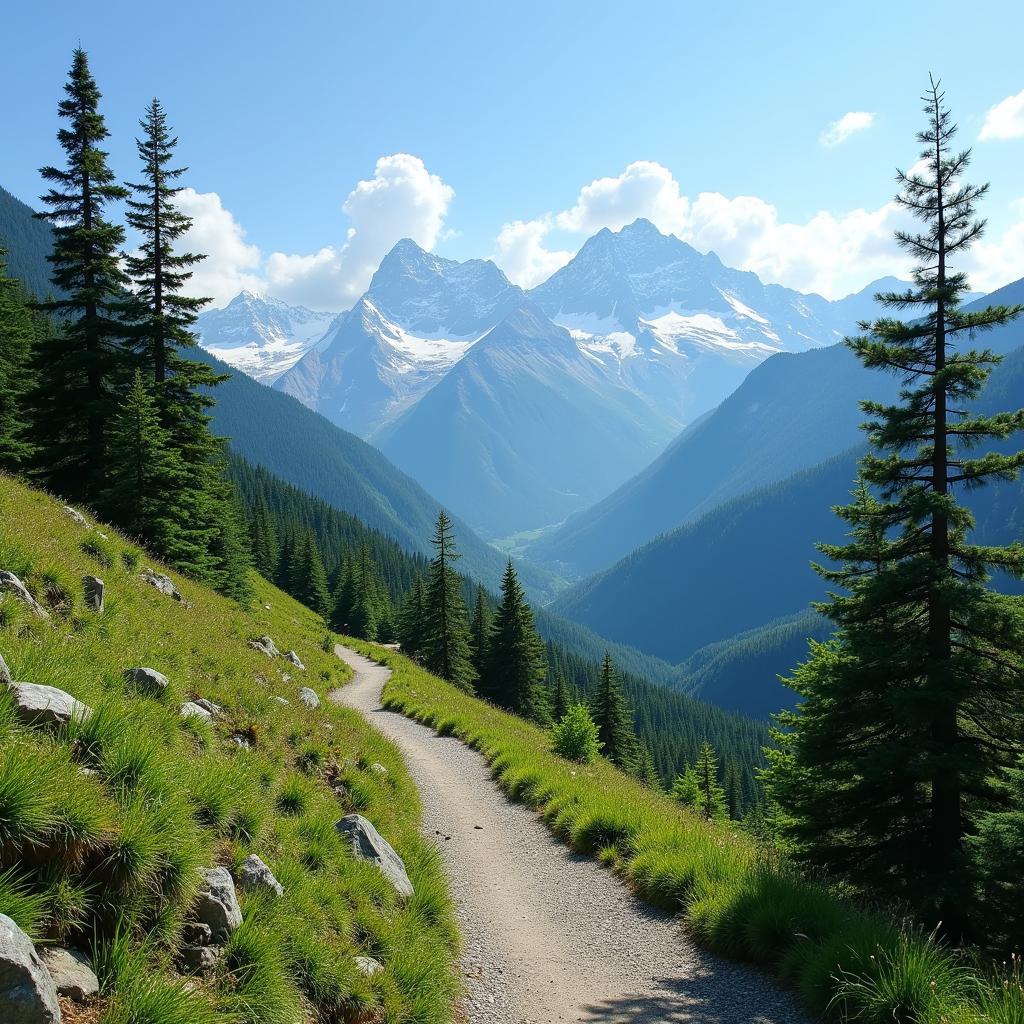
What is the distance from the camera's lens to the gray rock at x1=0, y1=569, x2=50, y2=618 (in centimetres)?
848

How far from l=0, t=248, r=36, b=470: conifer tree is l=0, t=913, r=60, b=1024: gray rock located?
2542 centimetres

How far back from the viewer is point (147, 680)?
840 cm

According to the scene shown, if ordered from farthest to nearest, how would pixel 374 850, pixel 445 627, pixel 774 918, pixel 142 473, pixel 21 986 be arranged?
1. pixel 445 627
2. pixel 142 473
3. pixel 374 850
4. pixel 774 918
5. pixel 21 986

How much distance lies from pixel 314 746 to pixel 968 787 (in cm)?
1348

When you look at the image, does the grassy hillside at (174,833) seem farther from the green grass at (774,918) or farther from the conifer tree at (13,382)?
the conifer tree at (13,382)

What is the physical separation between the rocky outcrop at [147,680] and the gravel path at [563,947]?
17.7 feet

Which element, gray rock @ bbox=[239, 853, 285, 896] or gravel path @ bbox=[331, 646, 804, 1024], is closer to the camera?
gray rock @ bbox=[239, 853, 285, 896]

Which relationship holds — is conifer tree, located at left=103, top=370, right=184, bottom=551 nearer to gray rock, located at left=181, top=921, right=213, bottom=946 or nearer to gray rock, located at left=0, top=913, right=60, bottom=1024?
gray rock, located at left=181, top=921, right=213, bottom=946

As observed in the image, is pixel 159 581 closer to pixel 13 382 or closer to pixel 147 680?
pixel 147 680

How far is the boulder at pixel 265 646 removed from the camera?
60.8 ft

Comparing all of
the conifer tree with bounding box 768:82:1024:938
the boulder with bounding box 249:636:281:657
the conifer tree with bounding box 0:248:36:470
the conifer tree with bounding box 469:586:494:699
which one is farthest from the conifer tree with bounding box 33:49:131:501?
the conifer tree with bounding box 469:586:494:699

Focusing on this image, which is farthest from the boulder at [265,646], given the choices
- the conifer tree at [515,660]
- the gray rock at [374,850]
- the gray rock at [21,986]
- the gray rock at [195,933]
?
the conifer tree at [515,660]

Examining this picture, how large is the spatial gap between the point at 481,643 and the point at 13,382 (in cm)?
3949

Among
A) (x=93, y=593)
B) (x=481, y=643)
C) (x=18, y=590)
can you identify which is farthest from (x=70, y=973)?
(x=481, y=643)
